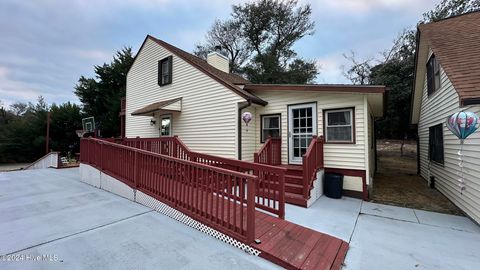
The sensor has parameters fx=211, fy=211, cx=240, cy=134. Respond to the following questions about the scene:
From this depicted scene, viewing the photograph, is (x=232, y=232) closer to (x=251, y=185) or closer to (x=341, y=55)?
(x=251, y=185)

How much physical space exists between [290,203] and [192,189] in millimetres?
2600

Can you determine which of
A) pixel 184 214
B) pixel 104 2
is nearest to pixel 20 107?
pixel 104 2

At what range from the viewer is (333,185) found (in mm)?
5980

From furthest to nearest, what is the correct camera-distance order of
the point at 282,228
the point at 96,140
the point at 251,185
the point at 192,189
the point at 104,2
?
the point at 104,2 → the point at 96,140 → the point at 192,189 → the point at 282,228 → the point at 251,185

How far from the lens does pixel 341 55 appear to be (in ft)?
70.1

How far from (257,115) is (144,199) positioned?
15.6 ft

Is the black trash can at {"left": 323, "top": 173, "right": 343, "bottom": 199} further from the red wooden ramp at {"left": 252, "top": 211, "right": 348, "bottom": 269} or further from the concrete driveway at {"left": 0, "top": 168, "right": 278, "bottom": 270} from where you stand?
the concrete driveway at {"left": 0, "top": 168, "right": 278, "bottom": 270}

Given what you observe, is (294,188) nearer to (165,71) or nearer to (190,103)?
(190,103)

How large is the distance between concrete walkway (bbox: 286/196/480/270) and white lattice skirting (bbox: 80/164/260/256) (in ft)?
5.13

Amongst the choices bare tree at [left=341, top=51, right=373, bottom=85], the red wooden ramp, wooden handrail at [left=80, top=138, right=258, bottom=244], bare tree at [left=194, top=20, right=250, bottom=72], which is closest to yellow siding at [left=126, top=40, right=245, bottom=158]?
wooden handrail at [left=80, top=138, right=258, bottom=244]

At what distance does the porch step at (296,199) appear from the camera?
4980 millimetres

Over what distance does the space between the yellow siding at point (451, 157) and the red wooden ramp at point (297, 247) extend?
11.9 ft

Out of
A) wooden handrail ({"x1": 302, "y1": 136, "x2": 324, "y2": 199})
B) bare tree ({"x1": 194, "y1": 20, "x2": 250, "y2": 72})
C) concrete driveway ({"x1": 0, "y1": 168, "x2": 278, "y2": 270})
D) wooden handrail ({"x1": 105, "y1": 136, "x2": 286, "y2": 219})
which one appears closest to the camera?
concrete driveway ({"x1": 0, "y1": 168, "x2": 278, "y2": 270})

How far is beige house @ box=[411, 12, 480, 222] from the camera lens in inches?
174
